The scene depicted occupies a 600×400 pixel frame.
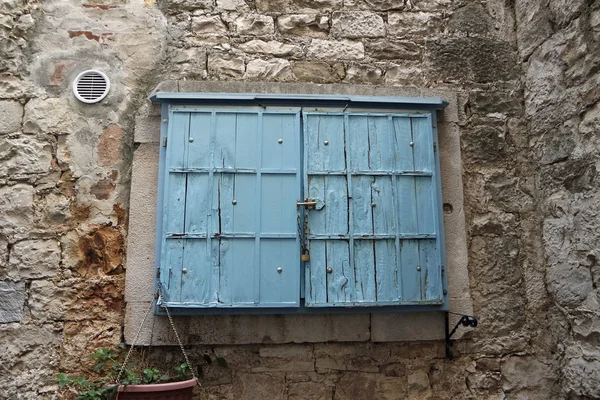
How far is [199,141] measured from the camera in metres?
2.98

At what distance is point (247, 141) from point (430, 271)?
1298mm

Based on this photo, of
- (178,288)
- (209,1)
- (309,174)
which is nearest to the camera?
(178,288)

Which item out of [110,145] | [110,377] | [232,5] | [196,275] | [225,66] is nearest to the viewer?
[110,377]

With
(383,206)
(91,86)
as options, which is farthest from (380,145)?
(91,86)

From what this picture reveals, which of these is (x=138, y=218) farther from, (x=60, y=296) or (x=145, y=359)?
(x=145, y=359)

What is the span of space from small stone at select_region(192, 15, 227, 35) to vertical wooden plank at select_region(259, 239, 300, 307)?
1.45 m

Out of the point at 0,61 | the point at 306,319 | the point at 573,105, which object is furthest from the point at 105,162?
the point at 573,105

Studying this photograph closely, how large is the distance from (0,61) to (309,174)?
2.04 metres

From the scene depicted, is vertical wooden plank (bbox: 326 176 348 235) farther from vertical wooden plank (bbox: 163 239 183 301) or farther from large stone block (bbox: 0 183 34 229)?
large stone block (bbox: 0 183 34 229)

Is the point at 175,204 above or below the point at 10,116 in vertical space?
below

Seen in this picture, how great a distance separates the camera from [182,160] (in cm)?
294

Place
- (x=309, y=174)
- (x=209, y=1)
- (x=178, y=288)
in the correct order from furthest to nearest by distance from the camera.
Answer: (x=209, y=1)
(x=309, y=174)
(x=178, y=288)

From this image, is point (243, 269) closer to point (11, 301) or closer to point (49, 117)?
point (11, 301)

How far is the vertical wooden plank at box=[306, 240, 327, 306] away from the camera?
2812 mm
